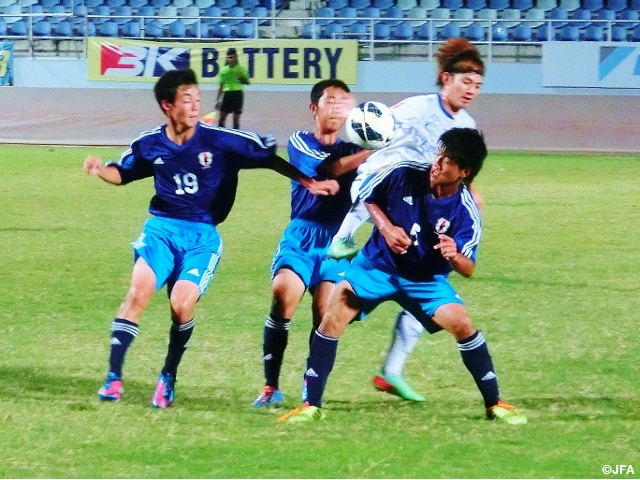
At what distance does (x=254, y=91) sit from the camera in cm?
2527

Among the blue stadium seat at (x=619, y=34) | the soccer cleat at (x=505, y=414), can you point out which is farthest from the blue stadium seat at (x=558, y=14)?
the soccer cleat at (x=505, y=414)

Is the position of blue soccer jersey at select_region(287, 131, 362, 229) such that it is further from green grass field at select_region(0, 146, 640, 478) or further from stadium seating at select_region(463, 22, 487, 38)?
stadium seating at select_region(463, 22, 487, 38)

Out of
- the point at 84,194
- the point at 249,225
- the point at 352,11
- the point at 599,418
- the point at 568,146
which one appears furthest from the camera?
the point at 352,11

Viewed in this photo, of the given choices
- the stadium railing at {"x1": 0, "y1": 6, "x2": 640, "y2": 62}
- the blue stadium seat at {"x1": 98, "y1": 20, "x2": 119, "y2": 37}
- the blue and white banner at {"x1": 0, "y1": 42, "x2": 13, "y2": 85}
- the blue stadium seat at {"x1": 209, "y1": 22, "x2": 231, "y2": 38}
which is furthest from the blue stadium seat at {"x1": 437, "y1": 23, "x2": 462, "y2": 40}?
the blue and white banner at {"x1": 0, "y1": 42, "x2": 13, "y2": 85}

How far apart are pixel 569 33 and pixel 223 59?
25.9ft

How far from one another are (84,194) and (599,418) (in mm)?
12003

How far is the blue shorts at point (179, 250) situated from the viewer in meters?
6.23

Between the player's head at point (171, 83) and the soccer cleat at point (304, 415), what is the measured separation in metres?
1.83

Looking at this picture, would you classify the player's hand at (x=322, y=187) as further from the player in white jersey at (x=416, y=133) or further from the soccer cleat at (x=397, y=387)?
the soccer cleat at (x=397, y=387)

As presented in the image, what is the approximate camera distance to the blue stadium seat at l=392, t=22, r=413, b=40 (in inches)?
1044

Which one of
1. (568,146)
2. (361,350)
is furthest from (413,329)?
(568,146)

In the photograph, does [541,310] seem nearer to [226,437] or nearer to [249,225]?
[226,437]

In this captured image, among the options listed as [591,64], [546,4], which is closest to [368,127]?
[591,64]

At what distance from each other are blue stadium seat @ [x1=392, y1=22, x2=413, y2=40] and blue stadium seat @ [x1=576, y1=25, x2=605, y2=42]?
403 centimetres
